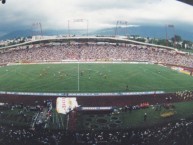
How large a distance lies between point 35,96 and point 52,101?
3976 millimetres

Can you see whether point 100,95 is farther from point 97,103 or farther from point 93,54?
point 93,54

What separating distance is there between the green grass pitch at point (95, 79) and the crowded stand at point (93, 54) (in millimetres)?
12837

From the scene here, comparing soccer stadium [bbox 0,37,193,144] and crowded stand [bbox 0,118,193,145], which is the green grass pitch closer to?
soccer stadium [bbox 0,37,193,144]

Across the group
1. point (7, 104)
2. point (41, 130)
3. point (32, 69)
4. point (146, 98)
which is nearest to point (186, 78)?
point (146, 98)

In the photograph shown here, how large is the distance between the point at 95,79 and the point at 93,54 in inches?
1143

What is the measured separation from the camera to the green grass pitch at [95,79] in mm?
45375

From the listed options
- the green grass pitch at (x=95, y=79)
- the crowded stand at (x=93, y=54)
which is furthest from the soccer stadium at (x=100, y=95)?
the crowded stand at (x=93, y=54)

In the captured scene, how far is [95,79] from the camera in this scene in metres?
50.2

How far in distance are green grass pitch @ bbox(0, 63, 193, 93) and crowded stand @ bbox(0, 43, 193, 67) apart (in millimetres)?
12837

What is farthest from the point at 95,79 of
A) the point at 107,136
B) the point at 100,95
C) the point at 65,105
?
the point at 107,136

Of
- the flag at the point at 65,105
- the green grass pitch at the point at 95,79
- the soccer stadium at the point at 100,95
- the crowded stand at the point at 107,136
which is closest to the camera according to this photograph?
the crowded stand at the point at 107,136

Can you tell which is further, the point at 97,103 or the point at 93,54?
the point at 93,54

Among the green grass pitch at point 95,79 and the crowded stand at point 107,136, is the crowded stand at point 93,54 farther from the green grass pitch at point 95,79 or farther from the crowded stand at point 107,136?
the crowded stand at point 107,136

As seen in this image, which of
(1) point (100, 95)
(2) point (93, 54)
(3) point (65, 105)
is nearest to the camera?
(3) point (65, 105)
